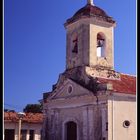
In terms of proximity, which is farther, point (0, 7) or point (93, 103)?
point (93, 103)

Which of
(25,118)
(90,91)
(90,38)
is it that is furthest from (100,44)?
(25,118)

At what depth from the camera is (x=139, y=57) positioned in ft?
10.5

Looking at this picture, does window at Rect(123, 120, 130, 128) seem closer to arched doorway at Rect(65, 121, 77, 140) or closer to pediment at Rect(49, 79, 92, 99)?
pediment at Rect(49, 79, 92, 99)

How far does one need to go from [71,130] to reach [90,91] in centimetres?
284

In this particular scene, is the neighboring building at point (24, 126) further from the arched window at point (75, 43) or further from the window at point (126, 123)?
the window at point (126, 123)

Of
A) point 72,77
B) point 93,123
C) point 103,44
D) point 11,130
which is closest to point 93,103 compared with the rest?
point 93,123

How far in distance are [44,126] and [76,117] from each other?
10.6 ft

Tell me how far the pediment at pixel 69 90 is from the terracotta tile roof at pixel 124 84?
1.16 metres

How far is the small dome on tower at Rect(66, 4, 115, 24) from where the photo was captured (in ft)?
64.2

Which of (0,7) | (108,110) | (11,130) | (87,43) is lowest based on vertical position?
(11,130)

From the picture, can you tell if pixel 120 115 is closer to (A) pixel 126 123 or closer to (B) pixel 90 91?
(A) pixel 126 123

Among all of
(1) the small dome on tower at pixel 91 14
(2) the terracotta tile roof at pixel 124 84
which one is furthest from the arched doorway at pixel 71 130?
(1) the small dome on tower at pixel 91 14

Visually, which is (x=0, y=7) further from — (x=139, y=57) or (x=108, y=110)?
(x=108, y=110)

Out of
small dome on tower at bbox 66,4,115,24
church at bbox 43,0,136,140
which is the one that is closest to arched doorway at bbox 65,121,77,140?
church at bbox 43,0,136,140
